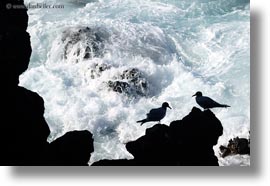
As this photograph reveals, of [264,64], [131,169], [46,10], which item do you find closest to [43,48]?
[46,10]

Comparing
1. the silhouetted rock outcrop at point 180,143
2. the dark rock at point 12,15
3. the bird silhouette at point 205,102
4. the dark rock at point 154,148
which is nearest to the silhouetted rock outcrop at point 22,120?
the dark rock at point 12,15

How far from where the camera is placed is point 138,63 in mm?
4055

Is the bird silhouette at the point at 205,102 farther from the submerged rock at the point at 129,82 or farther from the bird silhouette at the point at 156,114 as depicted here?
the submerged rock at the point at 129,82

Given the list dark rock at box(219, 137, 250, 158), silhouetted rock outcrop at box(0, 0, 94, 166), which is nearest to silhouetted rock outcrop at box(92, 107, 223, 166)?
dark rock at box(219, 137, 250, 158)

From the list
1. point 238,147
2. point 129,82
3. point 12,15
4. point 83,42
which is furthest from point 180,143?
point 12,15

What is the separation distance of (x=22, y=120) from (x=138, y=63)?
942mm

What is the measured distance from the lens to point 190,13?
164 inches

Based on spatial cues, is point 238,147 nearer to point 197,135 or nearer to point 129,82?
point 197,135

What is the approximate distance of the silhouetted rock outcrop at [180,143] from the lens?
3.84m

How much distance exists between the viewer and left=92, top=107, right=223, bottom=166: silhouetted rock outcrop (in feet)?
12.6

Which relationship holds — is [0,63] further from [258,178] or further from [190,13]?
[258,178]

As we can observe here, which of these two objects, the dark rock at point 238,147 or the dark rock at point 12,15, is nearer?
the dark rock at point 238,147

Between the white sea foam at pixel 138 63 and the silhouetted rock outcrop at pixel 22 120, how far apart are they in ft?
0.19

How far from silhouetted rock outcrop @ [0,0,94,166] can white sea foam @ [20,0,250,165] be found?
59mm
